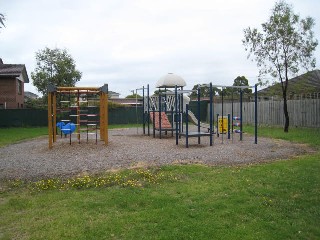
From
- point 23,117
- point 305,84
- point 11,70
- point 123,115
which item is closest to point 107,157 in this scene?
point 305,84

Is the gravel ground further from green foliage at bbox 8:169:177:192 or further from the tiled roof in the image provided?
the tiled roof

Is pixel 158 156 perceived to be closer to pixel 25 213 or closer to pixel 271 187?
pixel 271 187

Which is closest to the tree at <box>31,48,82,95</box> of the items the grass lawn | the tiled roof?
the tiled roof

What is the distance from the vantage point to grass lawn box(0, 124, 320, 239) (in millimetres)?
4254

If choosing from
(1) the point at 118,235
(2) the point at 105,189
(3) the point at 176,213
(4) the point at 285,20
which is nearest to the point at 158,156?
(2) the point at 105,189

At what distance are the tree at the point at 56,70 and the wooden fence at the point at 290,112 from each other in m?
14.0

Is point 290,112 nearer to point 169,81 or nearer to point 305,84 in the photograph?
point 305,84

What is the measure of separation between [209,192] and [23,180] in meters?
3.83

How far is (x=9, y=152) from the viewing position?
1124cm

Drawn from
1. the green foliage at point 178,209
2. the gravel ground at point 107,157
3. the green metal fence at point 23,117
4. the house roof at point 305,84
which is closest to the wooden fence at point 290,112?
the house roof at point 305,84

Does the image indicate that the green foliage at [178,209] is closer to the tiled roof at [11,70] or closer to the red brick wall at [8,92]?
the tiled roof at [11,70]

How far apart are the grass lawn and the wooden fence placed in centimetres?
1334

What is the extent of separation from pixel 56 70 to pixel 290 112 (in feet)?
63.4

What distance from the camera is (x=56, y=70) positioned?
30.0 metres
